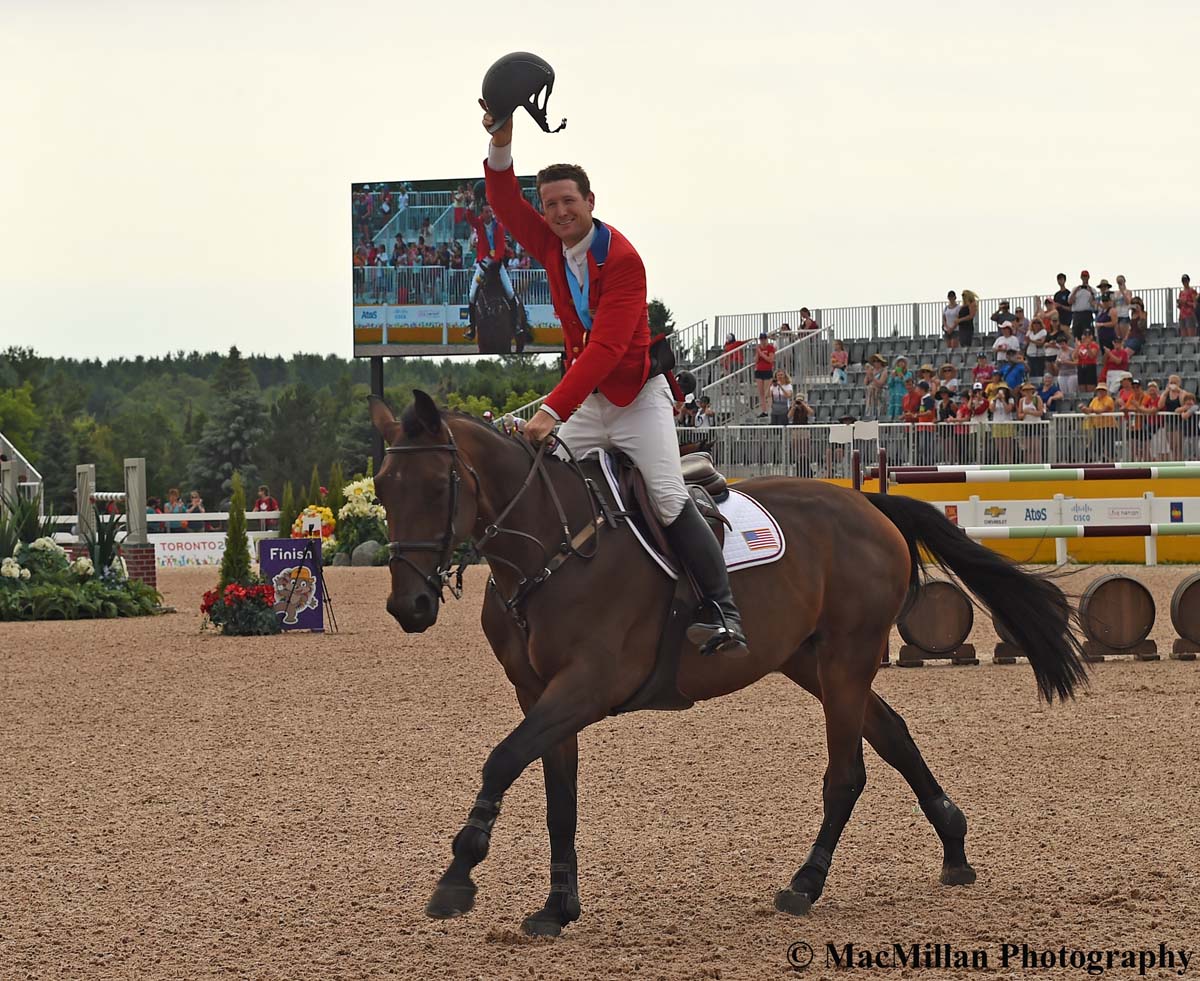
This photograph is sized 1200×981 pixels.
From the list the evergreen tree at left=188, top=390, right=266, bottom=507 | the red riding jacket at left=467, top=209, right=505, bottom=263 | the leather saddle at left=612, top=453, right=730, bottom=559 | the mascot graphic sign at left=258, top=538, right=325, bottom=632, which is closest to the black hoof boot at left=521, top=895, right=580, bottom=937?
the leather saddle at left=612, top=453, right=730, bottom=559

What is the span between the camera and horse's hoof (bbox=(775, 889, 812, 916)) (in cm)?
597

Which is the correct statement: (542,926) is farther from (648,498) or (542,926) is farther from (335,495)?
(335,495)

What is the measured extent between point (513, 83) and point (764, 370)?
1067 inches

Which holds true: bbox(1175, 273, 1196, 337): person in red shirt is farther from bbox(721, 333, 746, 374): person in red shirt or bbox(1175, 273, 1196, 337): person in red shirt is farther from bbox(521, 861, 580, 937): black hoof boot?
bbox(521, 861, 580, 937): black hoof boot

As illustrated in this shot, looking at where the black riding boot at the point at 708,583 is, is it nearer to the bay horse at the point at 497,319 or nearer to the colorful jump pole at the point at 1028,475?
the colorful jump pole at the point at 1028,475

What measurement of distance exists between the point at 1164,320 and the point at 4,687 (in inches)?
997

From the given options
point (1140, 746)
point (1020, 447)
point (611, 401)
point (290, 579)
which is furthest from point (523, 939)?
point (1020, 447)

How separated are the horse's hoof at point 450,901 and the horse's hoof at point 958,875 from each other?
2184mm

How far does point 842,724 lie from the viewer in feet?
21.3

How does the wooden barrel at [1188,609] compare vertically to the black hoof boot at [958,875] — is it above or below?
above

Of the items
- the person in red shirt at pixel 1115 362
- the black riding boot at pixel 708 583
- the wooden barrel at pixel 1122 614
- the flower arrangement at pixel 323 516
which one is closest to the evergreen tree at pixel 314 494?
the flower arrangement at pixel 323 516

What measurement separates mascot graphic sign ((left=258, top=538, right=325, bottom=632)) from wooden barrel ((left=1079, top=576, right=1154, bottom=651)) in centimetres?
876

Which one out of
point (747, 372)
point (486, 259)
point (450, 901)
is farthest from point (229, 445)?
point (450, 901)

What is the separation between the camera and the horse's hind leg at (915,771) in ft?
21.2
